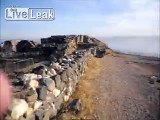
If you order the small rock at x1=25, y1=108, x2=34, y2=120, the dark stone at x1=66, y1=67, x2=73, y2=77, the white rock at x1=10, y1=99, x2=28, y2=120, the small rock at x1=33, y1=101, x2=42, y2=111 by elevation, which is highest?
the dark stone at x1=66, y1=67, x2=73, y2=77

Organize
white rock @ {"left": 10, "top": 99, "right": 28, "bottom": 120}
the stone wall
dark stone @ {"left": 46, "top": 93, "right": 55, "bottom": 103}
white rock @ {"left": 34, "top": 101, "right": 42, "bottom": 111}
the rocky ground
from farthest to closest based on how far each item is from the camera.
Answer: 1. the rocky ground
2. dark stone @ {"left": 46, "top": 93, "right": 55, "bottom": 103}
3. white rock @ {"left": 34, "top": 101, "right": 42, "bottom": 111}
4. the stone wall
5. white rock @ {"left": 10, "top": 99, "right": 28, "bottom": 120}

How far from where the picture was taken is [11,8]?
6000 millimetres

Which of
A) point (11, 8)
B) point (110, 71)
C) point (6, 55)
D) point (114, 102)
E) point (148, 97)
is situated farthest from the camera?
point (6, 55)

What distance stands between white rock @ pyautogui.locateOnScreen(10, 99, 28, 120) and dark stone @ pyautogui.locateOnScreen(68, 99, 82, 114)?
4.63ft

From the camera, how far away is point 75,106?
575cm

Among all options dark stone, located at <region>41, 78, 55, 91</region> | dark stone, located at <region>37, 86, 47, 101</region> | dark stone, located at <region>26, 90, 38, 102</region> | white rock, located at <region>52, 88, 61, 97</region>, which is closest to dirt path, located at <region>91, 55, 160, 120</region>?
white rock, located at <region>52, 88, 61, 97</region>

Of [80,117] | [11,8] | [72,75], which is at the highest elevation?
[11,8]

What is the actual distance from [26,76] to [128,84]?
12.0 feet

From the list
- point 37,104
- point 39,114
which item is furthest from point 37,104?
point 39,114

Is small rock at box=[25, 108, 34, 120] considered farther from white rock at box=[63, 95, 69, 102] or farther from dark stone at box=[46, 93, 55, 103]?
white rock at box=[63, 95, 69, 102]

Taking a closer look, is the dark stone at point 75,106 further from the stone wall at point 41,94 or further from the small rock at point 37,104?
the small rock at point 37,104

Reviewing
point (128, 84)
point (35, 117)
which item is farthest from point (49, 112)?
point (128, 84)

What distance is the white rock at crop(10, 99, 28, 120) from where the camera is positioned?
13.7ft

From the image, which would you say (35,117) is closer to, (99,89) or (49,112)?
(49,112)
